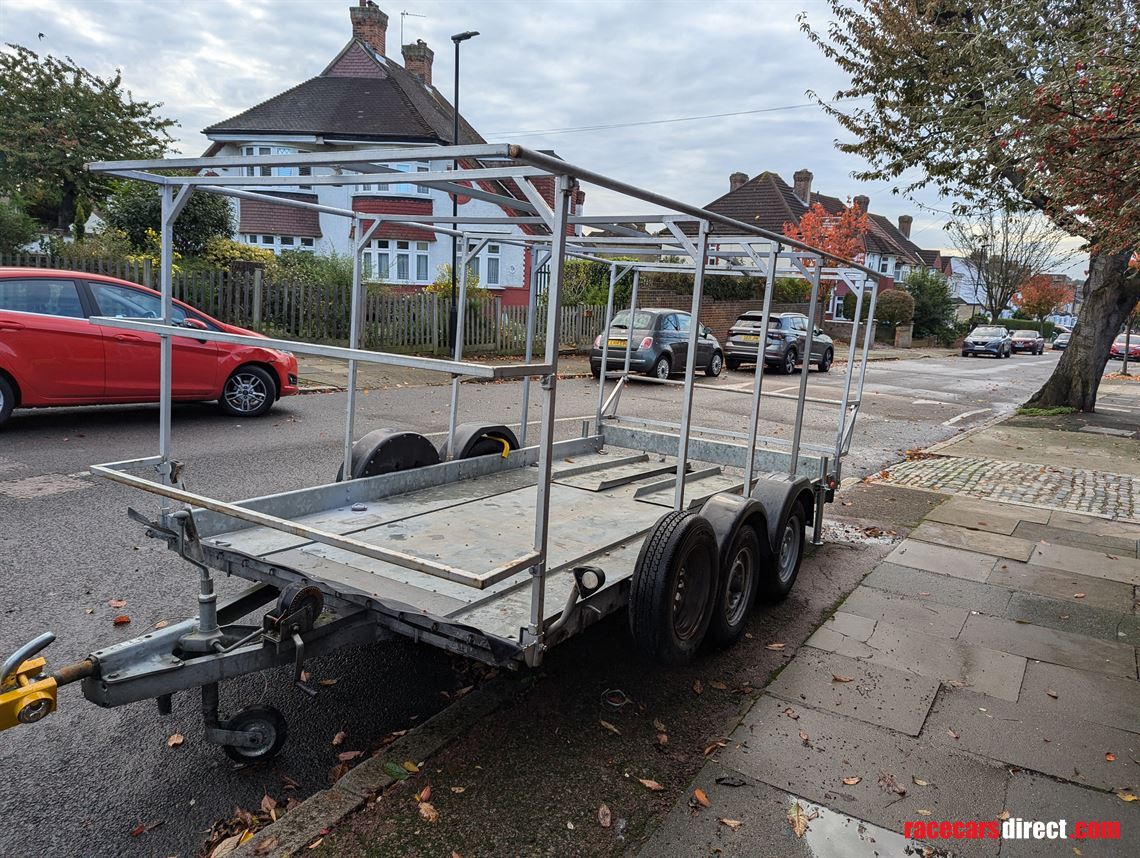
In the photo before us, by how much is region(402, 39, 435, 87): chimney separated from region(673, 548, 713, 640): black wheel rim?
133 ft

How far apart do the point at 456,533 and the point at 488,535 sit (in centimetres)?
18

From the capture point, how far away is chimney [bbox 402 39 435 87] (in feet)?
129

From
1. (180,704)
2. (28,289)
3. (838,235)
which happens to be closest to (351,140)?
(28,289)

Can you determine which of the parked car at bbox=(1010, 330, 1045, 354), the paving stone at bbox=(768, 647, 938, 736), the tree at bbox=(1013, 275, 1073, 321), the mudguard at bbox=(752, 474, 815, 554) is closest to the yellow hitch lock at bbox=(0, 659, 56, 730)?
the paving stone at bbox=(768, 647, 938, 736)

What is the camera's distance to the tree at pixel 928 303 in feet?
158

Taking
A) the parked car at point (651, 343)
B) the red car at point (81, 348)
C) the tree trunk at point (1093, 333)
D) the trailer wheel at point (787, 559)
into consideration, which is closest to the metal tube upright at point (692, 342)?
the trailer wheel at point (787, 559)

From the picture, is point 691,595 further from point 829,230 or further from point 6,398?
point 829,230

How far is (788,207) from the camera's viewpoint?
45.7 meters

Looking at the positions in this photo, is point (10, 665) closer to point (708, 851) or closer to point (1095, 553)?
point (708, 851)

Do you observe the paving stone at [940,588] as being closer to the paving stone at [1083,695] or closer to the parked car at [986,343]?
the paving stone at [1083,695]

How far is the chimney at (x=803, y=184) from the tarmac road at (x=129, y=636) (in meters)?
46.9

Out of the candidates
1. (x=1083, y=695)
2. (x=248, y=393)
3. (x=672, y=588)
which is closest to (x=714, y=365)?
(x=248, y=393)

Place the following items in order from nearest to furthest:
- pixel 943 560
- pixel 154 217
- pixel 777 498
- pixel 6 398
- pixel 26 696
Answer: pixel 26 696, pixel 777 498, pixel 943 560, pixel 6 398, pixel 154 217

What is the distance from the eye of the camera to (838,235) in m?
41.3
